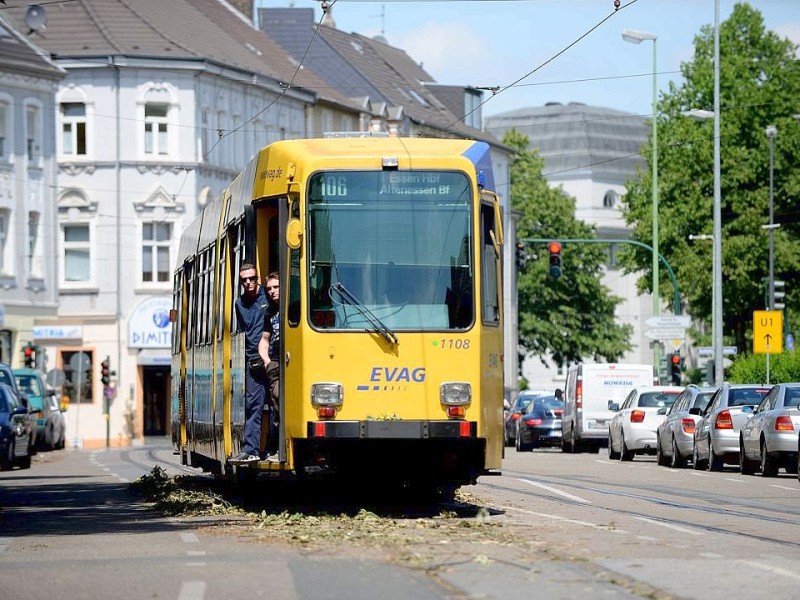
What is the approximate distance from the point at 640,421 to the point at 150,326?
1231 inches

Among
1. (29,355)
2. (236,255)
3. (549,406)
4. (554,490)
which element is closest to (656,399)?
(549,406)

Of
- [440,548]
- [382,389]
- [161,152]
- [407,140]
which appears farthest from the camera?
[161,152]

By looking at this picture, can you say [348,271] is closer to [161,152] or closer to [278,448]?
[278,448]

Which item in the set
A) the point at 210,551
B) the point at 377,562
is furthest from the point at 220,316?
the point at 377,562

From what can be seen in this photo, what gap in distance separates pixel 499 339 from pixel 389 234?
1.54 m

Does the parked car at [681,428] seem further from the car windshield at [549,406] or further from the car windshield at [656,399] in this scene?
the car windshield at [549,406]

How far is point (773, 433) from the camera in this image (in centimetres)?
2922

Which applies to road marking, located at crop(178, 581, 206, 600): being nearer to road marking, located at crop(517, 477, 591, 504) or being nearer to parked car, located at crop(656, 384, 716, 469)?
road marking, located at crop(517, 477, 591, 504)

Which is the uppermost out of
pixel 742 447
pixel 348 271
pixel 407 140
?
pixel 407 140

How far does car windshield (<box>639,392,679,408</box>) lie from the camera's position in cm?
3881

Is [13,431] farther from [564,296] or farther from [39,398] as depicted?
[564,296]

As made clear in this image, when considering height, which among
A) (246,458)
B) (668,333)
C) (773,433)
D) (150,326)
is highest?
(150,326)

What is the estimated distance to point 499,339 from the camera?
18656mm

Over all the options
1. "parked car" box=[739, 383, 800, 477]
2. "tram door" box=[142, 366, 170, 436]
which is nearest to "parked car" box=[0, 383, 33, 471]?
"parked car" box=[739, 383, 800, 477]
